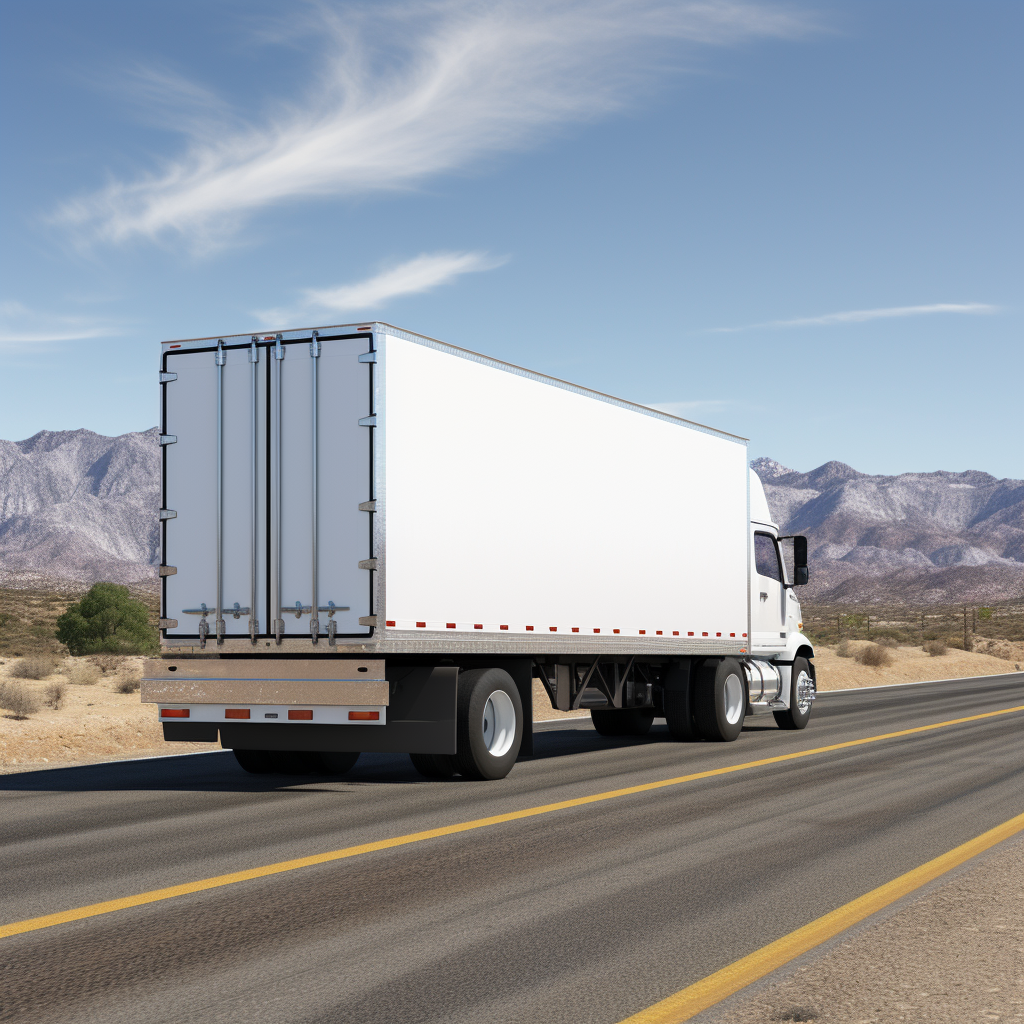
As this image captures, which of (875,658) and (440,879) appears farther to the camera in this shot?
(875,658)

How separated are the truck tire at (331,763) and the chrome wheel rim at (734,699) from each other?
5.86m

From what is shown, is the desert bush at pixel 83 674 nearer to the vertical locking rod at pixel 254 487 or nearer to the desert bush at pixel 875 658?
the vertical locking rod at pixel 254 487

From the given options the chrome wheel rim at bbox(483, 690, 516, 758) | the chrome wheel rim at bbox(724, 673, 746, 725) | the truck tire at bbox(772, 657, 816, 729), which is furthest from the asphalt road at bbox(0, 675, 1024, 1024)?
the truck tire at bbox(772, 657, 816, 729)

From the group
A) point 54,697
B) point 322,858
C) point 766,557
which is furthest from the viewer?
point 54,697

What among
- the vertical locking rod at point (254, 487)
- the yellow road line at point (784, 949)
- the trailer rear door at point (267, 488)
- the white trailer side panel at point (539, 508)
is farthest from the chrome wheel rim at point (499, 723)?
the yellow road line at point (784, 949)

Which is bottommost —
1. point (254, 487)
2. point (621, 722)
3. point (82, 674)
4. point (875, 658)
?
point (875, 658)

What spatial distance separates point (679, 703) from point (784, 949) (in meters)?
11.1

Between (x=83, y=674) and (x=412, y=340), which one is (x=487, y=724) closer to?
(x=412, y=340)

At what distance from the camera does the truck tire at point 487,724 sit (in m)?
12.5

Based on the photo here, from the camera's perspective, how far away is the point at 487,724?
42.3 ft

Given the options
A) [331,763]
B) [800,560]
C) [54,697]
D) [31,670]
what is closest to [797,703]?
[800,560]

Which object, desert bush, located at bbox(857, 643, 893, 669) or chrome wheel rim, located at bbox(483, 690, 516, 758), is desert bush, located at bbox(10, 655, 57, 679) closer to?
chrome wheel rim, located at bbox(483, 690, 516, 758)

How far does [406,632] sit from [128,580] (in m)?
183

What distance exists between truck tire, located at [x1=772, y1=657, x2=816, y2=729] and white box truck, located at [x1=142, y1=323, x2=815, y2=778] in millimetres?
6263
